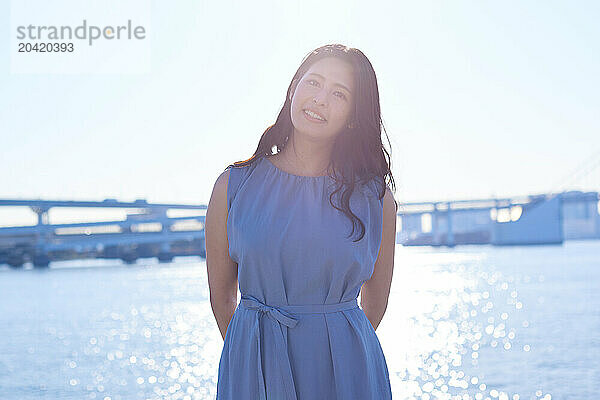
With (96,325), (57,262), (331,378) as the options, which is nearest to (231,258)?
(331,378)

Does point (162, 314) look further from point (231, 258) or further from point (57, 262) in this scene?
point (57, 262)

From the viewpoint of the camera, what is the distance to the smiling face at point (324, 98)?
1274mm

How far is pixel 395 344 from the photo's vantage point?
9.10 metres

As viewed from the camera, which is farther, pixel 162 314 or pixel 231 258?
pixel 162 314

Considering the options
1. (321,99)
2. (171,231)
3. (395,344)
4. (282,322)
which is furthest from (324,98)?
(171,231)

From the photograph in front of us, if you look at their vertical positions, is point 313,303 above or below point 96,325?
above

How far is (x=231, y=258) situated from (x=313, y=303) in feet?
0.51

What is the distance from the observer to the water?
6805 millimetres

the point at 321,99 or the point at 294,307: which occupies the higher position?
the point at 321,99

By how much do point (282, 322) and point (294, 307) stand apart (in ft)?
0.10

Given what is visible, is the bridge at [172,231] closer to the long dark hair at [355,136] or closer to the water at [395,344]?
the water at [395,344]

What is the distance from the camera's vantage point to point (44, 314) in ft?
45.9

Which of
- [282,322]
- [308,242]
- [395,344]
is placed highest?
[308,242]

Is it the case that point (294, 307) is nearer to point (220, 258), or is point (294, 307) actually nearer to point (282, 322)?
point (282, 322)
